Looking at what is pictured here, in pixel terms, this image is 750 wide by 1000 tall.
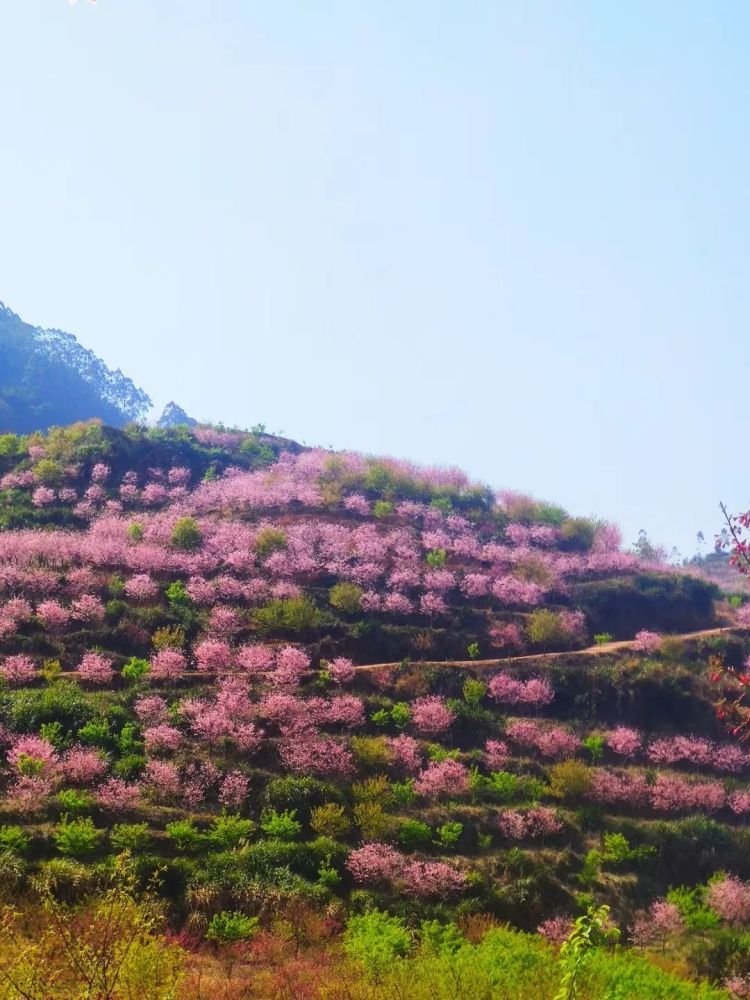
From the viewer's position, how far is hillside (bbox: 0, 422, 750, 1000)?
20.6 metres

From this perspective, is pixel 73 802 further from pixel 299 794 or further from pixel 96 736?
pixel 299 794

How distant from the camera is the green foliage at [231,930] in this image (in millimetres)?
17906

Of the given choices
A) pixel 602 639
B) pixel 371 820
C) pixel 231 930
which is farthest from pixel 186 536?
pixel 231 930

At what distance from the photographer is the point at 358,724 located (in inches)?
1220

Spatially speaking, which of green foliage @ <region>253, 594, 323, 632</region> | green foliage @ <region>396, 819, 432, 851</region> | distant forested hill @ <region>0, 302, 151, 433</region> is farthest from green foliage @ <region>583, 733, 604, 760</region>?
distant forested hill @ <region>0, 302, 151, 433</region>

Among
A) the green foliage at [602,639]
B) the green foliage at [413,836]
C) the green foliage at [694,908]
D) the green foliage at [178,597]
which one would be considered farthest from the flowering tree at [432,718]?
the green foliage at [178,597]

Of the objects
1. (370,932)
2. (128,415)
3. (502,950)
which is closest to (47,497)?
(370,932)

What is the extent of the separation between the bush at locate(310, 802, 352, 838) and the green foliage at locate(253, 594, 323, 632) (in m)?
13.6

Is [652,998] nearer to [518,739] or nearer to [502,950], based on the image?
[502,950]

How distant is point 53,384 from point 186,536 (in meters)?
76.8

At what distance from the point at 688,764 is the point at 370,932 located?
20.9m

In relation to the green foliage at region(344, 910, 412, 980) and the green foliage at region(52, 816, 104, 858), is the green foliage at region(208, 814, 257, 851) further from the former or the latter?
the green foliage at region(344, 910, 412, 980)

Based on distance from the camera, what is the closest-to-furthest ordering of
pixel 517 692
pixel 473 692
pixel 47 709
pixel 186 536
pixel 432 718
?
pixel 47 709
pixel 432 718
pixel 473 692
pixel 517 692
pixel 186 536

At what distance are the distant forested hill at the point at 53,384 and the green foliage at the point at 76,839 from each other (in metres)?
84.9
